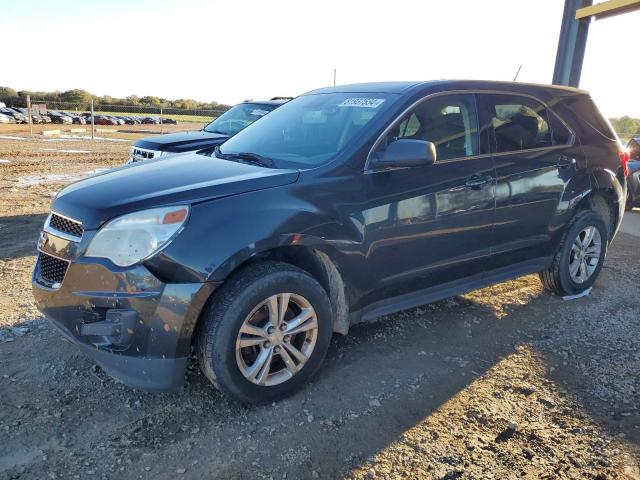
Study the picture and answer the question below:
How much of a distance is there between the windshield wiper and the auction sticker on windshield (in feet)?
2.50

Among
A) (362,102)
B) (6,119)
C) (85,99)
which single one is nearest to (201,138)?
(362,102)

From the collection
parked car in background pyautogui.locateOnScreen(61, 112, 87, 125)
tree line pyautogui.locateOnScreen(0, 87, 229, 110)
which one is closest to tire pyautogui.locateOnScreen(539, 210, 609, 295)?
parked car in background pyautogui.locateOnScreen(61, 112, 87, 125)

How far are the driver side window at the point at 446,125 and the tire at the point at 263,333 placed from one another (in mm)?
1275

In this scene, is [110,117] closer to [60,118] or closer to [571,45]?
[60,118]

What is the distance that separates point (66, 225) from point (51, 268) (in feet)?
0.90

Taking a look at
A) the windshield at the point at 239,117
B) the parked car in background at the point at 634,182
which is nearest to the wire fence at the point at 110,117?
the windshield at the point at 239,117

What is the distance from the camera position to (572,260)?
4.90 m

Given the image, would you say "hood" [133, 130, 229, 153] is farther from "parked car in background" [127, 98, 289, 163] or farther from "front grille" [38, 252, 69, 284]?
"front grille" [38, 252, 69, 284]

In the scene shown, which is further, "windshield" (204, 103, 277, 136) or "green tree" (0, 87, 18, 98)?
"green tree" (0, 87, 18, 98)

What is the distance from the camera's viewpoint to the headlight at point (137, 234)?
2693mm

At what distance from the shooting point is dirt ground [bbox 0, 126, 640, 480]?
260 cm

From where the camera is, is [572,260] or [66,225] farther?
[572,260]

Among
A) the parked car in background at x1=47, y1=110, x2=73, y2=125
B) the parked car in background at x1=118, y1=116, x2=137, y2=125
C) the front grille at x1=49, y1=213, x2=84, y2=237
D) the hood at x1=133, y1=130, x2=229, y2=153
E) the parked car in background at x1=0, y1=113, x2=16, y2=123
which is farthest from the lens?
the parked car in background at x1=118, y1=116, x2=137, y2=125

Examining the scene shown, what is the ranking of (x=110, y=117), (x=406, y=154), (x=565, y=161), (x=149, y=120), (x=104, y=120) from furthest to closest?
1. (x=149, y=120)
2. (x=110, y=117)
3. (x=104, y=120)
4. (x=565, y=161)
5. (x=406, y=154)
